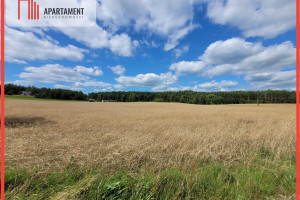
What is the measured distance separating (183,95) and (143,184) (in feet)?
303

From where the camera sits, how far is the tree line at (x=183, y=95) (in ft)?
221

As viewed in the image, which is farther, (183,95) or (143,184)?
(183,95)

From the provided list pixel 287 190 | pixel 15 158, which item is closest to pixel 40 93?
pixel 15 158

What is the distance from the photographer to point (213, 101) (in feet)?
233

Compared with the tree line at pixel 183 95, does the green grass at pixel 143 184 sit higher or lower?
lower

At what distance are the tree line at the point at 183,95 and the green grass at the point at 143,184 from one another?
75.2m

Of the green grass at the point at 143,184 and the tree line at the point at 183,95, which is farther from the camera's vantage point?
the tree line at the point at 183,95

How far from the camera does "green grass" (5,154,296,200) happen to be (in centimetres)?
245

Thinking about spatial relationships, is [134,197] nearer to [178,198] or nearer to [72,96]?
[178,198]

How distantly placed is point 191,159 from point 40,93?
114m

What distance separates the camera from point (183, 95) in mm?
91438

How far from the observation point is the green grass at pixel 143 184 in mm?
2451

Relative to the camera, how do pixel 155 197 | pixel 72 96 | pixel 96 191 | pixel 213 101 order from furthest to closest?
pixel 72 96, pixel 213 101, pixel 155 197, pixel 96 191

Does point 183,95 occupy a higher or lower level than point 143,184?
higher
